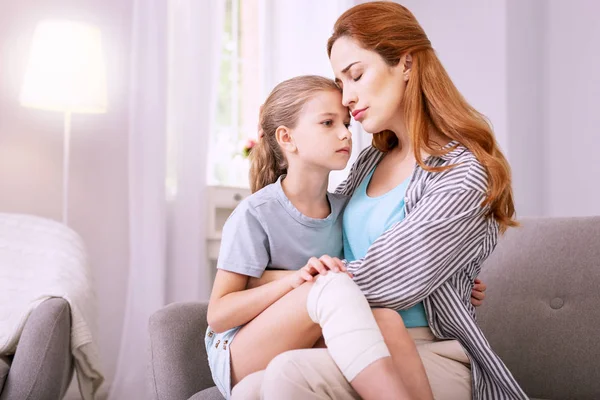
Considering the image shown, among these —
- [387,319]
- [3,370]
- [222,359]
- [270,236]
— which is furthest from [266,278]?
[3,370]

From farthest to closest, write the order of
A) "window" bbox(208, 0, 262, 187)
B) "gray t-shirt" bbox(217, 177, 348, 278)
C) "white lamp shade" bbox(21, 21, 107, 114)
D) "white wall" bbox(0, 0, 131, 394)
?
"window" bbox(208, 0, 262, 187)
"white wall" bbox(0, 0, 131, 394)
"white lamp shade" bbox(21, 21, 107, 114)
"gray t-shirt" bbox(217, 177, 348, 278)

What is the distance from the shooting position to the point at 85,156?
311 cm

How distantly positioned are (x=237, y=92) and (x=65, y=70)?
126 cm

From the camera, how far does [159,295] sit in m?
3.02

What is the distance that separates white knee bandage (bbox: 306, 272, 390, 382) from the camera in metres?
1.11

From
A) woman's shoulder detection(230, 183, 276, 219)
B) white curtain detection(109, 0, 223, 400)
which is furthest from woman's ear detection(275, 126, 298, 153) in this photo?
white curtain detection(109, 0, 223, 400)

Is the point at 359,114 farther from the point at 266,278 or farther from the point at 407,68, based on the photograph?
the point at 266,278

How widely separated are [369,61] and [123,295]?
2.09 m

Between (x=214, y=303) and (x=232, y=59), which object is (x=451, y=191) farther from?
(x=232, y=59)

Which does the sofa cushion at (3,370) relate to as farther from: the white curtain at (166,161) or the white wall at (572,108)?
the white wall at (572,108)

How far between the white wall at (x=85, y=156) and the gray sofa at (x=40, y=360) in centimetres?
114

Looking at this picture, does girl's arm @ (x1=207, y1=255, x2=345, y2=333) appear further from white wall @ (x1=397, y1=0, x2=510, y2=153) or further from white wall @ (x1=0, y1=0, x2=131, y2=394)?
white wall @ (x1=397, y1=0, x2=510, y2=153)

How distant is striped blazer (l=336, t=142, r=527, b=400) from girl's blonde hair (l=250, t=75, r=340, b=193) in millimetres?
315

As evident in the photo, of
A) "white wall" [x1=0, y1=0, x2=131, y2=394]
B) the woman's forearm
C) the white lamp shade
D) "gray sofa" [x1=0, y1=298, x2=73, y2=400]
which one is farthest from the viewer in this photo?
"white wall" [x1=0, y1=0, x2=131, y2=394]
